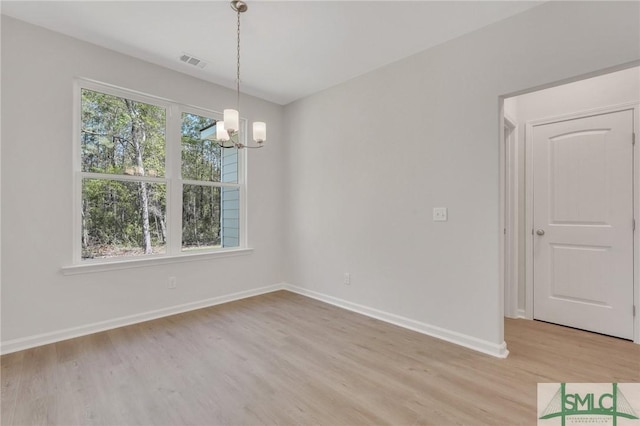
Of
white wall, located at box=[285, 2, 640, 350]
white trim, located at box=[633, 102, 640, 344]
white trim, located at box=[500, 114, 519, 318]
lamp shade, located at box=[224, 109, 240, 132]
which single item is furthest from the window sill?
white trim, located at box=[633, 102, 640, 344]

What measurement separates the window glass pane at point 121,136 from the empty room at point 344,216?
0.02m

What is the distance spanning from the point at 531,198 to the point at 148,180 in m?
4.25

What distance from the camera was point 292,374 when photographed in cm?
215

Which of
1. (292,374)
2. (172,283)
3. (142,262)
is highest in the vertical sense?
(142,262)

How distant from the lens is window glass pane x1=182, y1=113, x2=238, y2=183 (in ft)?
11.9

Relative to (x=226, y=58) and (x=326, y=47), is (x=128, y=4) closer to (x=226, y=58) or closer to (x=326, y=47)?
(x=226, y=58)

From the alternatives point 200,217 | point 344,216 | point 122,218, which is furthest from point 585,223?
point 122,218

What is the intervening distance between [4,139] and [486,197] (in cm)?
405

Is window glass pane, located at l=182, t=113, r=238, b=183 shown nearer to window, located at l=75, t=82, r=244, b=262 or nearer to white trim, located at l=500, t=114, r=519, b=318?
window, located at l=75, t=82, r=244, b=262

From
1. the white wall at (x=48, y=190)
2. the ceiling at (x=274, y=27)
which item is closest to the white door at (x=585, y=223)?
the ceiling at (x=274, y=27)

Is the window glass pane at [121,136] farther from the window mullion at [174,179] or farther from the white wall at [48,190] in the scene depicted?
the white wall at [48,190]

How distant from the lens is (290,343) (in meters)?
2.65

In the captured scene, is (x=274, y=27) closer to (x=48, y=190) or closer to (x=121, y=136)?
(x=121, y=136)

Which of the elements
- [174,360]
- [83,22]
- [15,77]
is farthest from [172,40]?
[174,360]
